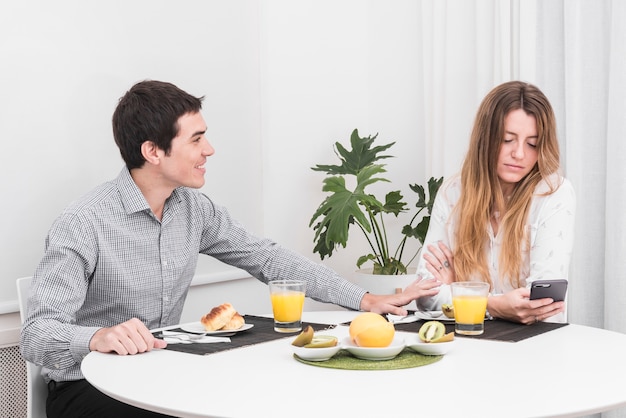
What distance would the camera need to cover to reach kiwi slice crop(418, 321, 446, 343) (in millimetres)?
1660

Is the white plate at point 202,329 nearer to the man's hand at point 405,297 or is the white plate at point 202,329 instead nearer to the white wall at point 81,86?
the man's hand at point 405,297

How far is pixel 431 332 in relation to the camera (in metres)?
1.67

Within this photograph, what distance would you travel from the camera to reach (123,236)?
2172 millimetres

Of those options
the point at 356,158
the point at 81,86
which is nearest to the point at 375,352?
the point at 81,86

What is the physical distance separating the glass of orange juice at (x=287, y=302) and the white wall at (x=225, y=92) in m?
1.02

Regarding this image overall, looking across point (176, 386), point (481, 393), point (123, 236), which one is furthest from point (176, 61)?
point (481, 393)

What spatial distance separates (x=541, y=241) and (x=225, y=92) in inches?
57.3

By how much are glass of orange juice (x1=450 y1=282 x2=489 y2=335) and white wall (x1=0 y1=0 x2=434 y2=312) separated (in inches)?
55.0

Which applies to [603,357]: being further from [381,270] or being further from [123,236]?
[381,270]

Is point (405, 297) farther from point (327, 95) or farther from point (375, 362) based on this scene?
point (327, 95)

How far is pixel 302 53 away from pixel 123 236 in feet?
5.26

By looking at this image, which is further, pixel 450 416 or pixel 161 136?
pixel 161 136

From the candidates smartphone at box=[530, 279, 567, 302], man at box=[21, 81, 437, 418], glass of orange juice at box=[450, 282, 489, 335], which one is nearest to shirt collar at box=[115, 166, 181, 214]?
man at box=[21, 81, 437, 418]

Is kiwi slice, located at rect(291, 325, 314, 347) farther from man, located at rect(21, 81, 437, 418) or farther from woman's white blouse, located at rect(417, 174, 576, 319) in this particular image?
woman's white blouse, located at rect(417, 174, 576, 319)
